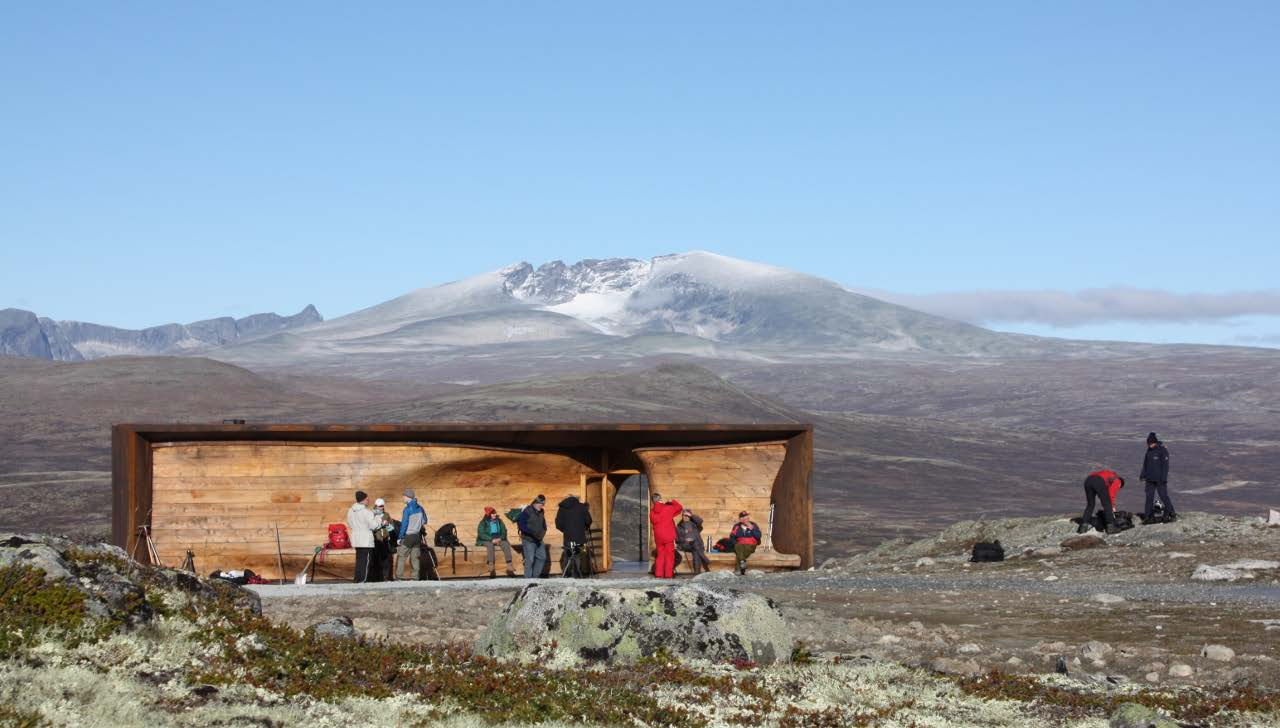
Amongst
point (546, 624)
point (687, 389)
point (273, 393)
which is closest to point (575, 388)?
point (687, 389)

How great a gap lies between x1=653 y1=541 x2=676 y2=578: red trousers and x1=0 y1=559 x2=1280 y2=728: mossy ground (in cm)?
1268

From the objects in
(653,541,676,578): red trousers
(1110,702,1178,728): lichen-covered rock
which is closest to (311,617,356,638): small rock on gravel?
(1110,702,1178,728): lichen-covered rock

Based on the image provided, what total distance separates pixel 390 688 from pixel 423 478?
657 inches

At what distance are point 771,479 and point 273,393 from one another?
10328 centimetres

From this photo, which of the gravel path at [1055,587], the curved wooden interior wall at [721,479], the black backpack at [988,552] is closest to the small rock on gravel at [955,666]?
the gravel path at [1055,587]

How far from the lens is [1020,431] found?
133 metres

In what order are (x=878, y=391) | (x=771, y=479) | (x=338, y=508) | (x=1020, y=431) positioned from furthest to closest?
(x=878, y=391), (x=1020, y=431), (x=771, y=479), (x=338, y=508)

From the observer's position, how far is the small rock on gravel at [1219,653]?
14.8 meters

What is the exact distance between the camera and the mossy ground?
8594 mm

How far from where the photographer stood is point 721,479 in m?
28.0

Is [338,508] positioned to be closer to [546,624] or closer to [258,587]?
[258,587]

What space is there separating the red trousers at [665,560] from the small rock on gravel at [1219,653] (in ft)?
35.8

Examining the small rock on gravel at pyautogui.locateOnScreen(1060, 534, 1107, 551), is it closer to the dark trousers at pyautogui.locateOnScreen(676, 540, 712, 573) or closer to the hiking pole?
the dark trousers at pyautogui.locateOnScreen(676, 540, 712, 573)

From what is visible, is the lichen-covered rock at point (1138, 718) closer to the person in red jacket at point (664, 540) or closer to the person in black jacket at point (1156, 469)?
the person in red jacket at point (664, 540)
